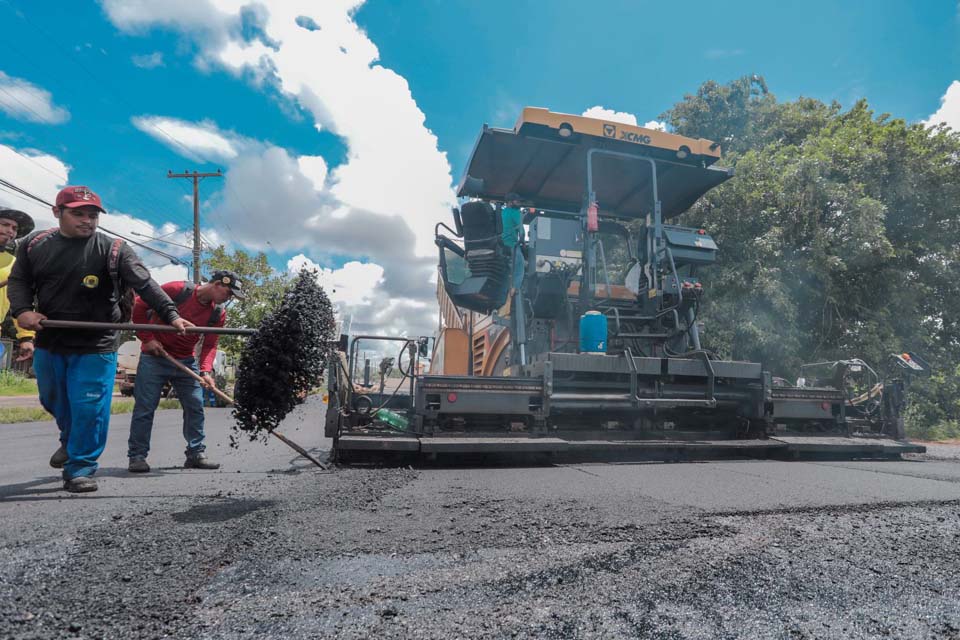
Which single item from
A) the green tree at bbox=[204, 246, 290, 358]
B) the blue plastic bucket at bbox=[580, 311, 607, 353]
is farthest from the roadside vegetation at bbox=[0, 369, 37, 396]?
the blue plastic bucket at bbox=[580, 311, 607, 353]

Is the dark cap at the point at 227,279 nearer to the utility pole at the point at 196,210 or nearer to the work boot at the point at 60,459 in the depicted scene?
the work boot at the point at 60,459

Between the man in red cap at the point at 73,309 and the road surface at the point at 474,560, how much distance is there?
359 mm

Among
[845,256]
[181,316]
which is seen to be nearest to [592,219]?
[181,316]

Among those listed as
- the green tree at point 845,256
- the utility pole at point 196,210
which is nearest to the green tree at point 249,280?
the utility pole at point 196,210

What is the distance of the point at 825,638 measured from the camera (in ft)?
4.56

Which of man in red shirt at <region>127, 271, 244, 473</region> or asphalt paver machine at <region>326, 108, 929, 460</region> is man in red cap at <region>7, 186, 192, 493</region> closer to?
man in red shirt at <region>127, 271, 244, 473</region>

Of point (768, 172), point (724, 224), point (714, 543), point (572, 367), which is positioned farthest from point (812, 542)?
point (768, 172)

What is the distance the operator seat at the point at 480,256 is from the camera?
5.54 metres

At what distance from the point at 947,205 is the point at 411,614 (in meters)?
14.2

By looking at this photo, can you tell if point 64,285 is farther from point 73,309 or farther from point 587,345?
point 587,345

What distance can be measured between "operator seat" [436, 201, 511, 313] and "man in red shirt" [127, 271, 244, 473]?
88.8 inches

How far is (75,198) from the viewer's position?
10.2 feet

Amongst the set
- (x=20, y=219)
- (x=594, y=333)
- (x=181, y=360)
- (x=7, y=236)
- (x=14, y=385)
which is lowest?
(x=14, y=385)

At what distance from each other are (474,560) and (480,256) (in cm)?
393
